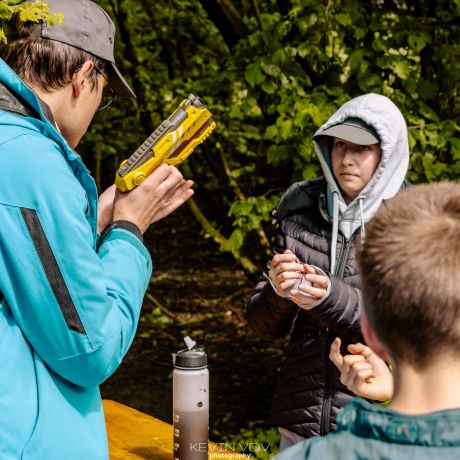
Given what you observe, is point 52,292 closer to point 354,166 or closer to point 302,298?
point 302,298

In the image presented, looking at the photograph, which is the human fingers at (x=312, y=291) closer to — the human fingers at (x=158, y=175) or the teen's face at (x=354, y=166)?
the teen's face at (x=354, y=166)

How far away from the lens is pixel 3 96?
1729 millimetres

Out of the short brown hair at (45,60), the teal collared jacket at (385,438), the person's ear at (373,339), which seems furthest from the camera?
the short brown hair at (45,60)

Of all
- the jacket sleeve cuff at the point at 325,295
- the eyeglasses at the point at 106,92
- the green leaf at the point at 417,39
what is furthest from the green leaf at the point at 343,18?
the eyeglasses at the point at 106,92

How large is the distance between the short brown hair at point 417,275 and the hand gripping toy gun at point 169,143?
97 centimetres

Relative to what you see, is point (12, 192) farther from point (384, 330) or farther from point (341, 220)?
point (341, 220)

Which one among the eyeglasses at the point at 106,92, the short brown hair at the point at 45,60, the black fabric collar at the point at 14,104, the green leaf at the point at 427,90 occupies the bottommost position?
the green leaf at the point at 427,90

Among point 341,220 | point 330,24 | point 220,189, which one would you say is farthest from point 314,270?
point 220,189

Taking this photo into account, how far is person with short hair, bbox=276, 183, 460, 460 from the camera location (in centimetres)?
115

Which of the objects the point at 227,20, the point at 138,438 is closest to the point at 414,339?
the point at 138,438

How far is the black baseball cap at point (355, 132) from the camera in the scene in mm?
2818

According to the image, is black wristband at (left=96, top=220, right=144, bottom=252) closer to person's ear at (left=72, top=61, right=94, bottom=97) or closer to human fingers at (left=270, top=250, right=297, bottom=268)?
person's ear at (left=72, top=61, right=94, bottom=97)

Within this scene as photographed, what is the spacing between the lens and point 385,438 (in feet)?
3.82

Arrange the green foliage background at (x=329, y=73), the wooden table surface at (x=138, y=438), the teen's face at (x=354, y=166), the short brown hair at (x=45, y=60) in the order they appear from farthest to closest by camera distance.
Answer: the green foliage background at (x=329, y=73), the teen's face at (x=354, y=166), the wooden table surface at (x=138, y=438), the short brown hair at (x=45, y=60)
